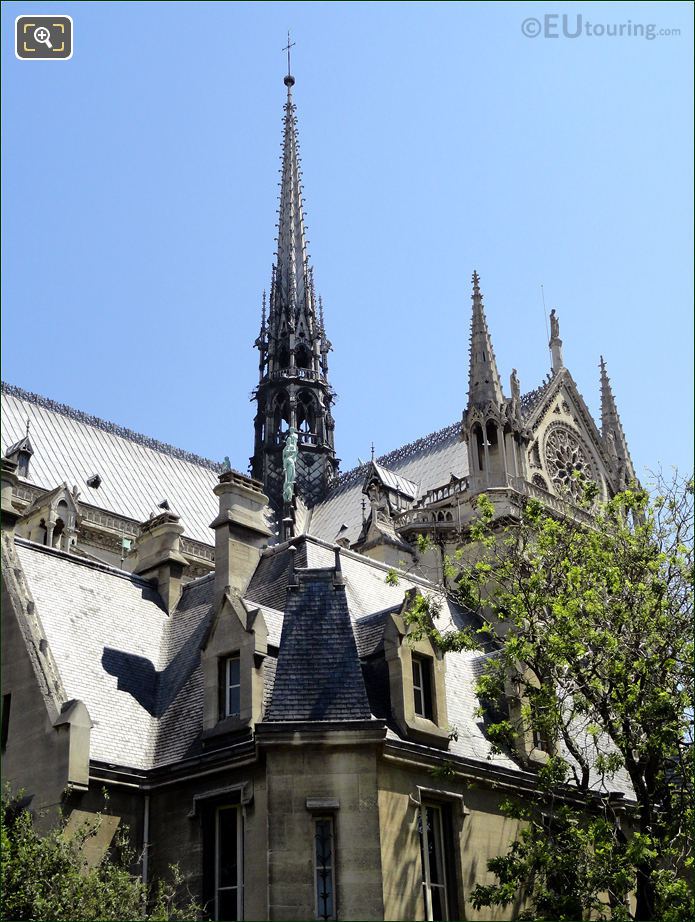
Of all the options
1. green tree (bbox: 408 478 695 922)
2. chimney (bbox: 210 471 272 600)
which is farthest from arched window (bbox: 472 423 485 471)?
green tree (bbox: 408 478 695 922)

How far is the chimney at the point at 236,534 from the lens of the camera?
26562 millimetres

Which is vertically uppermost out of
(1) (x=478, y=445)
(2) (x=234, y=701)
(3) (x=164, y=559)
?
(1) (x=478, y=445)

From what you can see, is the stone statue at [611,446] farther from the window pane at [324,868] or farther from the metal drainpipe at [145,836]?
the window pane at [324,868]

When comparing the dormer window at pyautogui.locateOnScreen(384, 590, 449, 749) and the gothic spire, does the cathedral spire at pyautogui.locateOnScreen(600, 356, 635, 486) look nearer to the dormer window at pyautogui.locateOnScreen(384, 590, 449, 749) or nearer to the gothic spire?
the gothic spire

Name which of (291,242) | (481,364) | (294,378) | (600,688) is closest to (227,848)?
(600,688)

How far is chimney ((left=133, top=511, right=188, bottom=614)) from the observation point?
28406 mm

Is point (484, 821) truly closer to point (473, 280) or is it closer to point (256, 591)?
point (256, 591)

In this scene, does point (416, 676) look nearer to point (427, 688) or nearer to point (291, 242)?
point (427, 688)

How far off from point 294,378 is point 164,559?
166 feet

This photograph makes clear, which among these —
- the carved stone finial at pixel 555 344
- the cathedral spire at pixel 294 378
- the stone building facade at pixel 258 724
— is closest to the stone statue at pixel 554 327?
the carved stone finial at pixel 555 344

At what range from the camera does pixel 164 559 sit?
94.4 ft

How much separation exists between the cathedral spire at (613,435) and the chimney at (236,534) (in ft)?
120

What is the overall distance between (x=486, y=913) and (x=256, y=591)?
7736 mm

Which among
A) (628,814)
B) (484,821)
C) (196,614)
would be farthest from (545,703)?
(196,614)
